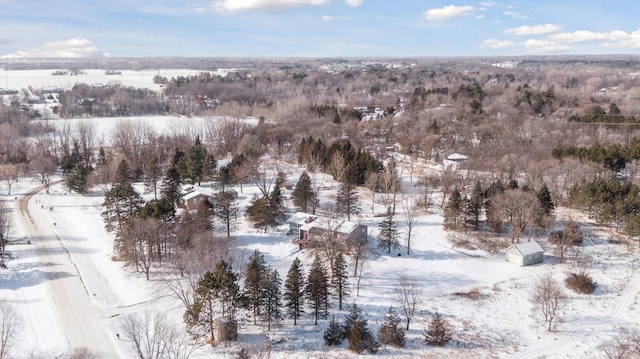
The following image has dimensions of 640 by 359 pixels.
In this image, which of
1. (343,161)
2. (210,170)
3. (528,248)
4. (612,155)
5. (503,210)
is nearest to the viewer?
(528,248)

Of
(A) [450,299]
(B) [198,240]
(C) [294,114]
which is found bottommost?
(A) [450,299]

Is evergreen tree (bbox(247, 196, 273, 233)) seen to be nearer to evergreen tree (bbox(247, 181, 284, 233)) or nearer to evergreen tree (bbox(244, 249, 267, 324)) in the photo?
evergreen tree (bbox(247, 181, 284, 233))

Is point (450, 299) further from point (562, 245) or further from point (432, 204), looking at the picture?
point (432, 204)

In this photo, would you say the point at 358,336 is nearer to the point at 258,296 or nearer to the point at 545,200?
the point at 258,296

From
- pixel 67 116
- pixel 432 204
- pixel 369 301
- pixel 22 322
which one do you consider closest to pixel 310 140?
pixel 432 204

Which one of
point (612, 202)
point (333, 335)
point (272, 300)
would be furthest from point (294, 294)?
point (612, 202)

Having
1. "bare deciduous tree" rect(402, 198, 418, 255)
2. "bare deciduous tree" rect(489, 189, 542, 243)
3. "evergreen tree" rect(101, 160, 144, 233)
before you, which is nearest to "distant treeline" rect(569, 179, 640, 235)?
"bare deciduous tree" rect(489, 189, 542, 243)
